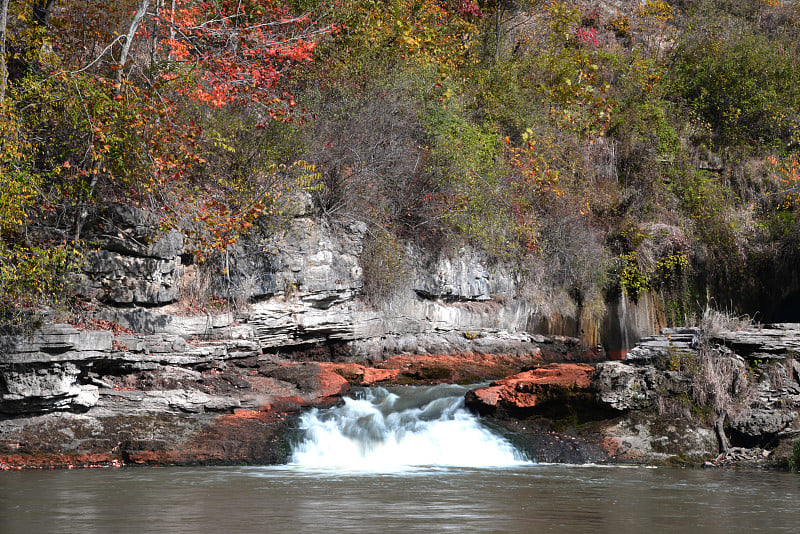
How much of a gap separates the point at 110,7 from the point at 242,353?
8.33 m

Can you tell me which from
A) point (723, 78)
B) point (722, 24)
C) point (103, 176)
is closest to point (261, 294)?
point (103, 176)

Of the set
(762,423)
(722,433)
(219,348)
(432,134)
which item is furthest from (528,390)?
(432,134)

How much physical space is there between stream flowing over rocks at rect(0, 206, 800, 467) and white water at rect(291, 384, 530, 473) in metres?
0.39

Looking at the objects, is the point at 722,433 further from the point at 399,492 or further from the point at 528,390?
the point at 399,492

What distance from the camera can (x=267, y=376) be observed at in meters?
14.3

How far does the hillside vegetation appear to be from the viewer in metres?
12.9

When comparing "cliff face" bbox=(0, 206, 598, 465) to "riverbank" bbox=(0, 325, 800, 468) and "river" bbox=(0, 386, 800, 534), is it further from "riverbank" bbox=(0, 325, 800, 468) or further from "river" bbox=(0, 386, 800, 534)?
"river" bbox=(0, 386, 800, 534)

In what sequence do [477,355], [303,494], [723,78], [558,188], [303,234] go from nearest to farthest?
[303,494] → [303,234] → [477,355] → [558,188] → [723,78]

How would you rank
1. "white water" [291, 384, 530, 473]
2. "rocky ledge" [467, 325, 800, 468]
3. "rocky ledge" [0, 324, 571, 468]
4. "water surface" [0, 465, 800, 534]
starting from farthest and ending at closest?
"white water" [291, 384, 530, 473], "rocky ledge" [467, 325, 800, 468], "rocky ledge" [0, 324, 571, 468], "water surface" [0, 465, 800, 534]

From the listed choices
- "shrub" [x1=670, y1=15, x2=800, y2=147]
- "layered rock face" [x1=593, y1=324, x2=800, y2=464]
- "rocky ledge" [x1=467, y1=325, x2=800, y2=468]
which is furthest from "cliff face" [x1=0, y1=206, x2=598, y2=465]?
"shrub" [x1=670, y1=15, x2=800, y2=147]

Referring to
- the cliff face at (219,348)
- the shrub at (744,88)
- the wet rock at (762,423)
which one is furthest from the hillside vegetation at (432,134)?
the wet rock at (762,423)

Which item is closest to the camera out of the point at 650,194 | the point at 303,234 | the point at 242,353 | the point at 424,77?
the point at 242,353

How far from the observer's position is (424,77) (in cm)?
2100

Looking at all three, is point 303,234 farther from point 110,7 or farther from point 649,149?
point 649,149
